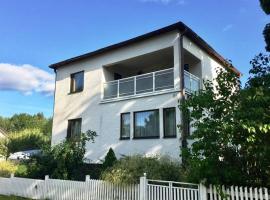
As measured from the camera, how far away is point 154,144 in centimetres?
1551

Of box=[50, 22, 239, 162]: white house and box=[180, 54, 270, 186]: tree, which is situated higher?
box=[50, 22, 239, 162]: white house

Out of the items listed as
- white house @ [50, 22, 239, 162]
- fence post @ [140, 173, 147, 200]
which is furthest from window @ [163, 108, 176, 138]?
fence post @ [140, 173, 147, 200]

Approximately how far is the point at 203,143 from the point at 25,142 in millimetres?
42717

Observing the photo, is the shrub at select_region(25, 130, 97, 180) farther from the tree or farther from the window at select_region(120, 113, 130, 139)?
the tree

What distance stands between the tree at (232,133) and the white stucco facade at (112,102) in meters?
6.05

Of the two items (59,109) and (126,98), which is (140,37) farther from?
(59,109)

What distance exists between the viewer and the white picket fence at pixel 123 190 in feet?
25.6

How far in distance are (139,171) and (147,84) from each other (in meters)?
6.67

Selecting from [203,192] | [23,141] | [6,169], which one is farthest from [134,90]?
[23,141]

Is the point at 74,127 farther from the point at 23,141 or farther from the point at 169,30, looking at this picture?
the point at 23,141

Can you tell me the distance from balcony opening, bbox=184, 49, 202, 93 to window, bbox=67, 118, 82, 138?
27.6 feet

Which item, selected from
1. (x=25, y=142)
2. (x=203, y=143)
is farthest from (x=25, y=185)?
(x=25, y=142)

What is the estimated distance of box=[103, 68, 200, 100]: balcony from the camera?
16.0 metres

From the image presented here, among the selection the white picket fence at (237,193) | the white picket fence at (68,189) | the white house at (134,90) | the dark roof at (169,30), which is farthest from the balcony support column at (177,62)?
the white picket fence at (237,193)
